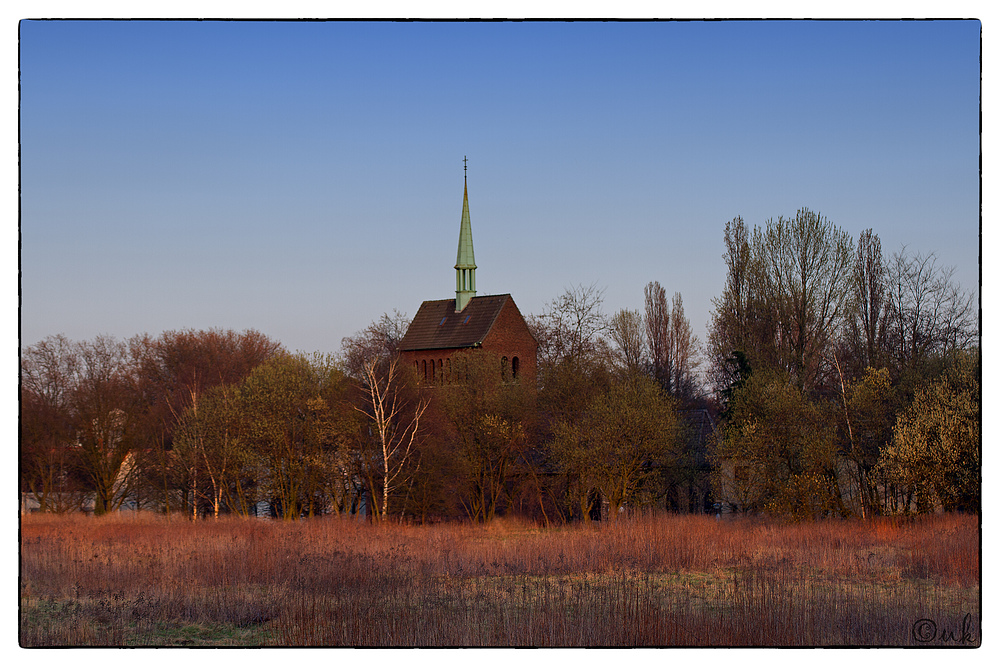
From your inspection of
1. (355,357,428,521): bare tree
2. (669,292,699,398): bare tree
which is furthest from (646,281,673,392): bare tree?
(355,357,428,521): bare tree

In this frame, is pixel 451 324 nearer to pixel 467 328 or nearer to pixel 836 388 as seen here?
pixel 467 328

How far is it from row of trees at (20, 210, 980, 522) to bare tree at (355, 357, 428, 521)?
67mm

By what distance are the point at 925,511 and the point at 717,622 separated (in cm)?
770

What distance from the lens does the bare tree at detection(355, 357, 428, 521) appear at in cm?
2538

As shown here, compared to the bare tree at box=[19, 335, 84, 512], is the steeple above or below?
above

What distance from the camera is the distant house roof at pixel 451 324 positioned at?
141 ft

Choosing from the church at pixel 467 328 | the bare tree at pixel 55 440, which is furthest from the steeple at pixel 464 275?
the bare tree at pixel 55 440

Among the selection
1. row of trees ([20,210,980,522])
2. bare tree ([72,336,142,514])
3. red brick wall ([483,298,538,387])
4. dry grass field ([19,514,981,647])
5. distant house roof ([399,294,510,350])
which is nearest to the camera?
dry grass field ([19,514,981,647])

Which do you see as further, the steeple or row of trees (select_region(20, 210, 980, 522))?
the steeple

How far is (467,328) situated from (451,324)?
4.02 ft

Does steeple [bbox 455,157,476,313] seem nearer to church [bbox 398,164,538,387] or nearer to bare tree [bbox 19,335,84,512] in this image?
church [bbox 398,164,538,387]

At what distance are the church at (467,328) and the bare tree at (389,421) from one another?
1520 centimetres

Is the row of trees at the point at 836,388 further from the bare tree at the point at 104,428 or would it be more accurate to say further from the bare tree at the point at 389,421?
the bare tree at the point at 104,428

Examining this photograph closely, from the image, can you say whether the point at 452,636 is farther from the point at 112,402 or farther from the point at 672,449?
the point at 112,402
